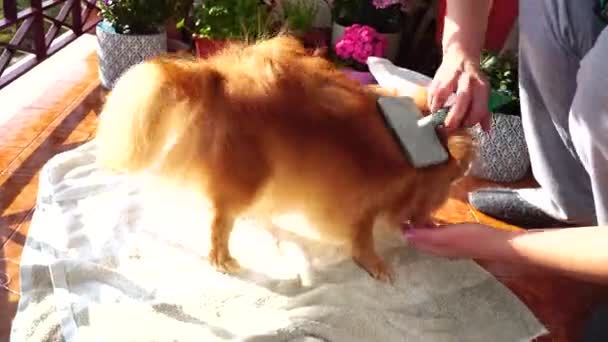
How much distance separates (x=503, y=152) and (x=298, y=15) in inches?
26.1

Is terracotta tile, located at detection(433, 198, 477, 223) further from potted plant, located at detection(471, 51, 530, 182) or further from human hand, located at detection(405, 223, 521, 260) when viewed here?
human hand, located at detection(405, 223, 521, 260)

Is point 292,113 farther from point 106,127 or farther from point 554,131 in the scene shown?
point 554,131

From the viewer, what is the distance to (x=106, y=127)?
36.5 inches

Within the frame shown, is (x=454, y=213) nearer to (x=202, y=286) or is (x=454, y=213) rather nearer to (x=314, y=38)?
(x=202, y=286)

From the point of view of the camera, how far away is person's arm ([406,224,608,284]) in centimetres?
72

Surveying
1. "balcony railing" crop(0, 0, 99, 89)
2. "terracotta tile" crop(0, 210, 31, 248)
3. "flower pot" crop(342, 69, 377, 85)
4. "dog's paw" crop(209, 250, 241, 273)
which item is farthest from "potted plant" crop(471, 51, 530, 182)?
"balcony railing" crop(0, 0, 99, 89)

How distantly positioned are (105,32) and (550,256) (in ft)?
4.09

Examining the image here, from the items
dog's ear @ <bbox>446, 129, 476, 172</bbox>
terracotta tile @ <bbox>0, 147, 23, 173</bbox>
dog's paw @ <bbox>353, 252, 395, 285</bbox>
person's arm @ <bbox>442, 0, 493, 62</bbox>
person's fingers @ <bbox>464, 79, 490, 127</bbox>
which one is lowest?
dog's paw @ <bbox>353, 252, 395, 285</bbox>

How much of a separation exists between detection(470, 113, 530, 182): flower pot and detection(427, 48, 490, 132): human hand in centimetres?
42

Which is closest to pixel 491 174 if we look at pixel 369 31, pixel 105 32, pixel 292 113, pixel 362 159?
pixel 369 31

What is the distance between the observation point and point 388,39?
186 centimetres

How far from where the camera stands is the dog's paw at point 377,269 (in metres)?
1.10

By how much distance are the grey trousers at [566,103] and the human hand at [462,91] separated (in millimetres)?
134

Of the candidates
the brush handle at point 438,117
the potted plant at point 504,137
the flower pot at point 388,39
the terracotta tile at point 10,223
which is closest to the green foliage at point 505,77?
the potted plant at point 504,137
